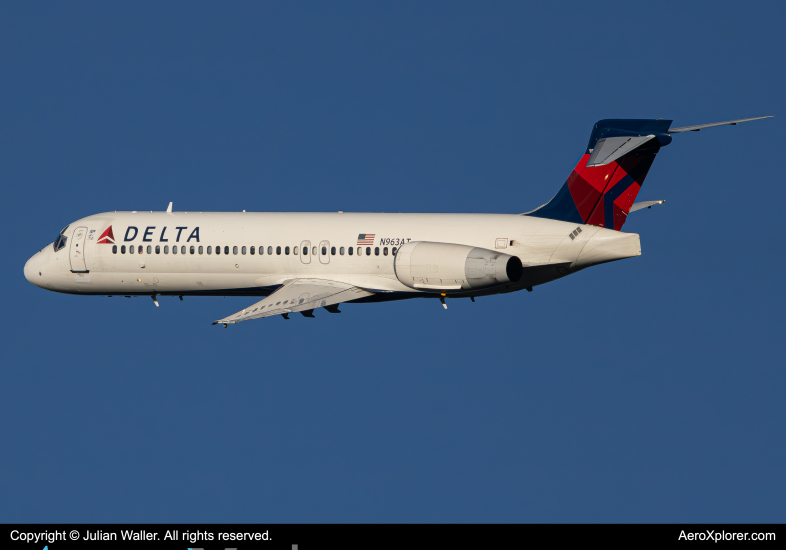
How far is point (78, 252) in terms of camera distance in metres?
44.2

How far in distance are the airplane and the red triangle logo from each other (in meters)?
0.05

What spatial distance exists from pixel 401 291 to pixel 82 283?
11880mm

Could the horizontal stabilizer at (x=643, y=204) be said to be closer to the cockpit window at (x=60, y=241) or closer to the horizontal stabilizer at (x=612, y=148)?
the horizontal stabilizer at (x=612, y=148)

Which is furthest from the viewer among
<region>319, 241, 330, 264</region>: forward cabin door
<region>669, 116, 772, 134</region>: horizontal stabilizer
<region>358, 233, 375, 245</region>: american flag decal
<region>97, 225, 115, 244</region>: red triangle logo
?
<region>97, 225, 115, 244</region>: red triangle logo

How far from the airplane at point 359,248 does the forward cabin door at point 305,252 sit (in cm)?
3

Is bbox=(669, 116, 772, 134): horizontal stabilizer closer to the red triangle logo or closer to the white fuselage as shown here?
the white fuselage

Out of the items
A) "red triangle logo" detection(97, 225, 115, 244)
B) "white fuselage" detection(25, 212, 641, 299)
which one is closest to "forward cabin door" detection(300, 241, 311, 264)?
"white fuselage" detection(25, 212, 641, 299)

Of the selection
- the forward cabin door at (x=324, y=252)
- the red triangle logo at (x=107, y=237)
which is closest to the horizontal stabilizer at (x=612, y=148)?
the forward cabin door at (x=324, y=252)

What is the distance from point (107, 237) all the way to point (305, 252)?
7.40 m

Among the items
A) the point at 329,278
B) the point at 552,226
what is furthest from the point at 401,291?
the point at 552,226

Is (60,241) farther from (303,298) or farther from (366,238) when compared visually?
(366,238)

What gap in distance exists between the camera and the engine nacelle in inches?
1507

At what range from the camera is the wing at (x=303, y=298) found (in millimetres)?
38812

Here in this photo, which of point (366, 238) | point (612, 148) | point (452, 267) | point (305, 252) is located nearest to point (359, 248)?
point (366, 238)
